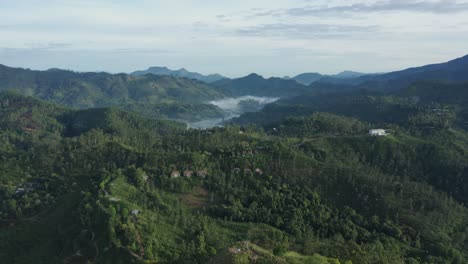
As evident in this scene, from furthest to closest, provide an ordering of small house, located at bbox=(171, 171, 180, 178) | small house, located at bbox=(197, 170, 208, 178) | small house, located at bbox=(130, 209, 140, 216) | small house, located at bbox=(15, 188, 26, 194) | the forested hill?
small house, located at bbox=(197, 170, 208, 178), small house, located at bbox=(171, 171, 180, 178), small house, located at bbox=(15, 188, 26, 194), small house, located at bbox=(130, 209, 140, 216), the forested hill

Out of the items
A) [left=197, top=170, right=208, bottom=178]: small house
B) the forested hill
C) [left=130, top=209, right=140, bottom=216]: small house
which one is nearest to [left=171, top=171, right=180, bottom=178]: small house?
the forested hill

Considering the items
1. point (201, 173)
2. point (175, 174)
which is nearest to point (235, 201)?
point (201, 173)

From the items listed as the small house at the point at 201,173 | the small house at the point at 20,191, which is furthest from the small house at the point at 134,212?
the small house at the point at 20,191

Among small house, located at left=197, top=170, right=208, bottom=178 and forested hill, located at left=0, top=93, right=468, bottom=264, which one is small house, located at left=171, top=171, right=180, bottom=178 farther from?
small house, located at left=197, top=170, right=208, bottom=178

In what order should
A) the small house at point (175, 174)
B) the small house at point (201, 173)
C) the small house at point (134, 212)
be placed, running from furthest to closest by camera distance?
1. the small house at point (201, 173)
2. the small house at point (175, 174)
3. the small house at point (134, 212)

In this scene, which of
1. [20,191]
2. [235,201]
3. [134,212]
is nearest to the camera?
[134,212]

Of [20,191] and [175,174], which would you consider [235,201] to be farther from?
[20,191]

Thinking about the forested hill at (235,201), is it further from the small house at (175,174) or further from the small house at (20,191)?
the small house at (175,174)

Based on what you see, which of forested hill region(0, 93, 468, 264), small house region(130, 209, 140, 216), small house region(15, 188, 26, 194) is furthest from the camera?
small house region(15, 188, 26, 194)
